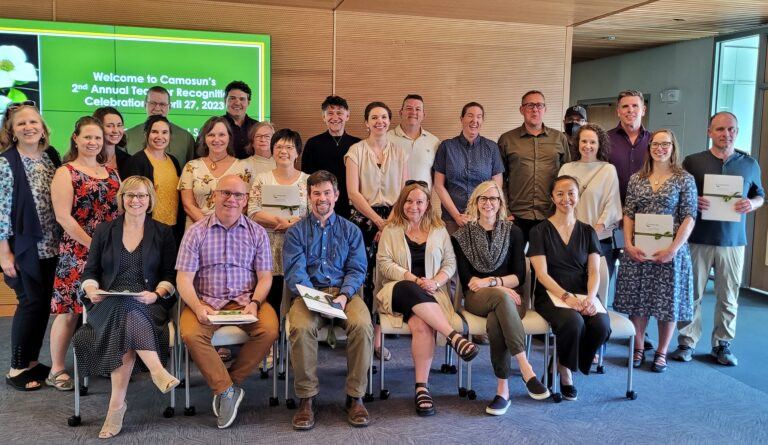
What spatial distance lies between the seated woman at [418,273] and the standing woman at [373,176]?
0.52 metres

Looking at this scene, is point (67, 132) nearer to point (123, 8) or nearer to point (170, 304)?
point (123, 8)

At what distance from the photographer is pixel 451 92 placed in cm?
651

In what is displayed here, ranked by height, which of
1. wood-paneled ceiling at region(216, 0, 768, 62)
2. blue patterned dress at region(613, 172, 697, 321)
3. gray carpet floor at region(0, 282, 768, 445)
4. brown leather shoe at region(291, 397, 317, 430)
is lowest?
gray carpet floor at region(0, 282, 768, 445)

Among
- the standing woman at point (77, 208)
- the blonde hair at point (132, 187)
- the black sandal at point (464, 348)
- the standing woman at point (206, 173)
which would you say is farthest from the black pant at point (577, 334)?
the standing woman at point (77, 208)

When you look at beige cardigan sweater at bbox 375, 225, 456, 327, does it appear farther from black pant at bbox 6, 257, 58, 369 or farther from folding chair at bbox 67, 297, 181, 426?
black pant at bbox 6, 257, 58, 369

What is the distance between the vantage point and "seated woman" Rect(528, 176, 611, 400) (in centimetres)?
379

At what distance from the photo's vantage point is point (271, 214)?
161 inches

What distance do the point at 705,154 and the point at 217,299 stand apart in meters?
3.59

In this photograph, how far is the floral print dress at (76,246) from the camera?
12.2ft

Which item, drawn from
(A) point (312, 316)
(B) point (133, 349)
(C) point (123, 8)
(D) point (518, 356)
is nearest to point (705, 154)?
(D) point (518, 356)

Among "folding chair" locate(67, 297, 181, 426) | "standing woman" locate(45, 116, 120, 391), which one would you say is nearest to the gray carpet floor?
"folding chair" locate(67, 297, 181, 426)

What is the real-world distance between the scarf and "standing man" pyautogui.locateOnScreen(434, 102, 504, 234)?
692mm

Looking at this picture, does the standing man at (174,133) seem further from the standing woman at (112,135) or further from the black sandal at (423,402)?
the black sandal at (423,402)

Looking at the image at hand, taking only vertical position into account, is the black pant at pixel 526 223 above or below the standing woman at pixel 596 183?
below
